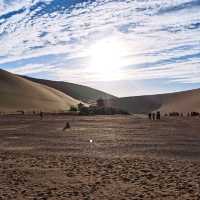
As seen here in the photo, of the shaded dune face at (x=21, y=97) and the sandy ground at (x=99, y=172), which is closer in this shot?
the sandy ground at (x=99, y=172)

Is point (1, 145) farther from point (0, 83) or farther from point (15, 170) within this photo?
point (0, 83)

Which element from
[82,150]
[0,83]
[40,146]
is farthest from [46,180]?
[0,83]

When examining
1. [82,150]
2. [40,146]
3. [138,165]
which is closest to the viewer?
[138,165]

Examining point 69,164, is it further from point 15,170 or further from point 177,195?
point 177,195

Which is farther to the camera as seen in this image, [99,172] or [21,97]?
[21,97]

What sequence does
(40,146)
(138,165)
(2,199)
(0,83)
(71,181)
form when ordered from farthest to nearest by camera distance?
(0,83)
(40,146)
(138,165)
(71,181)
(2,199)

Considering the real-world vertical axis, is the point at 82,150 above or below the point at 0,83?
below

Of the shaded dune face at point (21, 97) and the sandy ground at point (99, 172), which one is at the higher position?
the shaded dune face at point (21, 97)

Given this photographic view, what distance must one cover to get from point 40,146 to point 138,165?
9127 mm

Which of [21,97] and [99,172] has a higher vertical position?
[21,97]

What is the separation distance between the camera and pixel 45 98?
478ft

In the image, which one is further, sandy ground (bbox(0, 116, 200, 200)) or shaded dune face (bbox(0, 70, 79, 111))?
shaded dune face (bbox(0, 70, 79, 111))

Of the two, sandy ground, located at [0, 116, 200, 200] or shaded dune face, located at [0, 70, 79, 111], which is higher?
shaded dune face, located at [0, 70, 79, 111]

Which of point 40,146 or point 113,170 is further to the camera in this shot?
point 40,146
